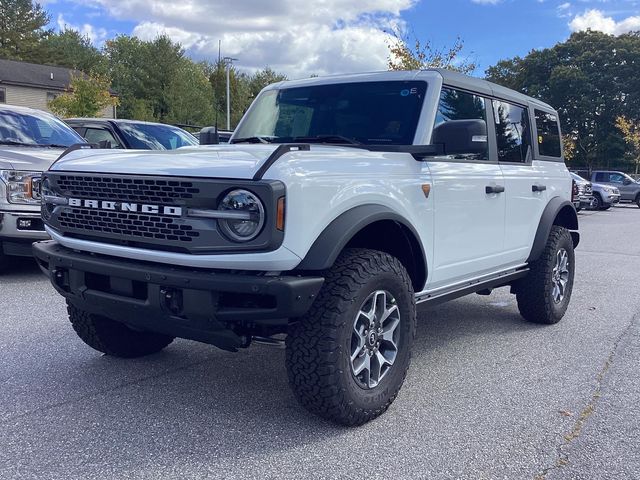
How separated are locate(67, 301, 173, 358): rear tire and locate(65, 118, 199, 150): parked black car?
5.24 metres

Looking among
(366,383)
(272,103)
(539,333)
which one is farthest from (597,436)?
(272,103)

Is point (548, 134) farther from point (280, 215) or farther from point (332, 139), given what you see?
point (280, 215)

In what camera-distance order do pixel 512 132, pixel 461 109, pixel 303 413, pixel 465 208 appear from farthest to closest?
pixel 512 132 → pixel 461 109 → pixel 465 208 → pixel 303 413

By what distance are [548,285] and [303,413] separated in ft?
9.48

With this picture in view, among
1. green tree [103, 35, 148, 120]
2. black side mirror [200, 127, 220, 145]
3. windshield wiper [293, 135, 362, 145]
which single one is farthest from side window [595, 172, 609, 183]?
green tree [103, 35, 148, 120]

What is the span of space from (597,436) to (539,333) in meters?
2.14

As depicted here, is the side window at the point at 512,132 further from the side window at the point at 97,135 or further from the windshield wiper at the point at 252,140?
the side window at the point at 97,135

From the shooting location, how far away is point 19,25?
56.9 meters

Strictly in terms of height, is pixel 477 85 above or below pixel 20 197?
above

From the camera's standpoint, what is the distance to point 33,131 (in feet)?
25.2

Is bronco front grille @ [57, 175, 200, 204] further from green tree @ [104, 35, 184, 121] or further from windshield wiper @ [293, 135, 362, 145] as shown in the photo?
green tree @ [104, 35, 184, 121]

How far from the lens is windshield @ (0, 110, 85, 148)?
24.3 ft

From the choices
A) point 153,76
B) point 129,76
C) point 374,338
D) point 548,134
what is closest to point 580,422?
point 374,338

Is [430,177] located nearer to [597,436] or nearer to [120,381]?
[597,436]
